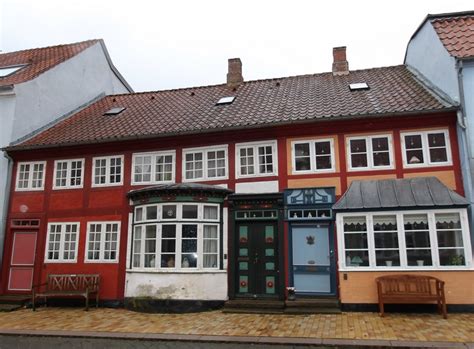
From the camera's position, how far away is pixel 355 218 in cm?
1070

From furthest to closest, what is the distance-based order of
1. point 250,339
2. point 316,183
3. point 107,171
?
point 107,171 < point 316,183 < point 250,339

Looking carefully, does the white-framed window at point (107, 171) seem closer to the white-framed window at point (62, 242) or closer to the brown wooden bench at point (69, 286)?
the white-framed window at point (62, 242)

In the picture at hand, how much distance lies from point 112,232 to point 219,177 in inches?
148

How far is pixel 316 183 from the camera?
11391mm

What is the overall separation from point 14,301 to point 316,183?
9.64 m

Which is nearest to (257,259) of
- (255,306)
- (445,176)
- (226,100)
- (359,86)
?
(255,306)

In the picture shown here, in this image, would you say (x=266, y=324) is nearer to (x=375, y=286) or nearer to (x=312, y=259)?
(x=312, y=259)

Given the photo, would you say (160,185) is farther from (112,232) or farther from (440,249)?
(440,249)

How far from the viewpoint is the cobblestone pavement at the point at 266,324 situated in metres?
8.03

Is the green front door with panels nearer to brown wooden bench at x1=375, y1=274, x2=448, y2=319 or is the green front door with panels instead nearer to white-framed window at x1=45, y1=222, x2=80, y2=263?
brown wooden bench at x1=375, y1=274, x2=448, y2=319

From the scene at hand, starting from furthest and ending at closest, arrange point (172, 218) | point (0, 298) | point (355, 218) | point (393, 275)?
point (0, 298), point (172, 218), point (355, 218), point (393, 275)

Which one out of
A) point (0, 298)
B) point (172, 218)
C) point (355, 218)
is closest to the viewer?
point (355, 218)

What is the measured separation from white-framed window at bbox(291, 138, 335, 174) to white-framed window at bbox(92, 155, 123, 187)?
5559 mm

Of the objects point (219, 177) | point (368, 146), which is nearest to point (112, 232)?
point (219, 177)
